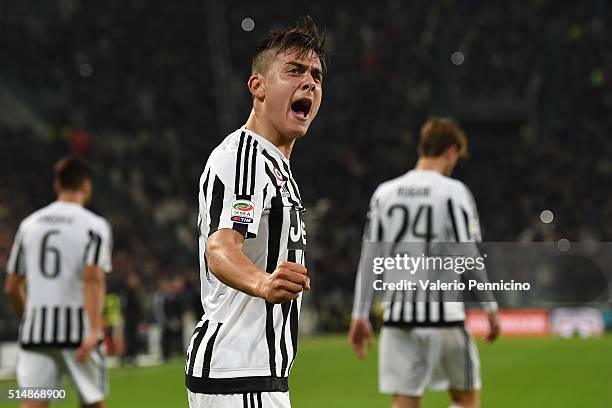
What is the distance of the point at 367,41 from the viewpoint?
90.9ft

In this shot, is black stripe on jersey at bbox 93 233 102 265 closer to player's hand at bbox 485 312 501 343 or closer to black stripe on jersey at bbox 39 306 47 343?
black stripe on jersey at bbox 39 306 47 343

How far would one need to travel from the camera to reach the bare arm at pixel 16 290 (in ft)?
20.8

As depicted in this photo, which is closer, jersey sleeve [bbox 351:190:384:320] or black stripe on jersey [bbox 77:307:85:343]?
jersey sleeve [bbox 351:190:384:320]

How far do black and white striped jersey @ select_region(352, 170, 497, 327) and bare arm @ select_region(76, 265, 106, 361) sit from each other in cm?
147

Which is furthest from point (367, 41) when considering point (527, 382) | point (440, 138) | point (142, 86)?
point (440, 138)

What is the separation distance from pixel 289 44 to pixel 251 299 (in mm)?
743

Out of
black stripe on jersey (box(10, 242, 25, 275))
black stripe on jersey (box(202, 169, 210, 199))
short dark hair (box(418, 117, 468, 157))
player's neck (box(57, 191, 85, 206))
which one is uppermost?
short dark hair (box(418, 117, 468, 157))

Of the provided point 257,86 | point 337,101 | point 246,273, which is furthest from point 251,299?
point 337,101

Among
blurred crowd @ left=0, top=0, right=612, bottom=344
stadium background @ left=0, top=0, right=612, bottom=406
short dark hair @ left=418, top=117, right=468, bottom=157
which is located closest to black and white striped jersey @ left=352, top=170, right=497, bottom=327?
short dark hair @ left=418, top=117, right=468, bottom=157

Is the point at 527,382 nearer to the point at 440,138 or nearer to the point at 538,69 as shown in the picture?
the point at 440,138

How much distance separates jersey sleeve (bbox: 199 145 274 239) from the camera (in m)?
2.89

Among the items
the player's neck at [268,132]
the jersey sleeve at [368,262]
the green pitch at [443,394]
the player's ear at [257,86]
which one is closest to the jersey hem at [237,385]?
the player's neck at [268,132]

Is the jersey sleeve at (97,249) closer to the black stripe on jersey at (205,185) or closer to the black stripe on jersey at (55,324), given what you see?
the black stripe on jersey at (55,324)

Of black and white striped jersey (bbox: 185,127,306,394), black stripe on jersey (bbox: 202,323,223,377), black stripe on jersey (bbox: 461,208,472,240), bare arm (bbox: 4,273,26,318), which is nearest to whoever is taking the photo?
black and white striped jersey (bbox: 185,127,306,394)
